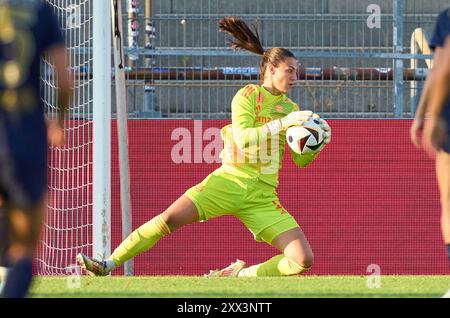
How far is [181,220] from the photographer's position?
9.32 meters

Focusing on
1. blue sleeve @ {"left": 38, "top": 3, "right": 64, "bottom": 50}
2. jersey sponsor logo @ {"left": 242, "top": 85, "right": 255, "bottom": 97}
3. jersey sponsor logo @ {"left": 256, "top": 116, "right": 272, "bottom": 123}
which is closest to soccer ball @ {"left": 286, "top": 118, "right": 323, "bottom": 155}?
jersey sponsor logo @ {"left": 256, "top": 116, "right": 272, "bottom": 123}

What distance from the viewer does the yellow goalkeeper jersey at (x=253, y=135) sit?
9430 mm

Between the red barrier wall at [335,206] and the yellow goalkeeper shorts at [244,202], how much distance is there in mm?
3260

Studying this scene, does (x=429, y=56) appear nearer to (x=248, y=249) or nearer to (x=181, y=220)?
(x=248, y=249)

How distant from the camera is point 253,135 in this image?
9.34m

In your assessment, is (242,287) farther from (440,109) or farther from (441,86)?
(441,86)

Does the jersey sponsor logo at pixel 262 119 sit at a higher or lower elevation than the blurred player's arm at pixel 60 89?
lower

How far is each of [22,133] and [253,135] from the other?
12.6 ft

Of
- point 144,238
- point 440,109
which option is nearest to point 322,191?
point 144,238

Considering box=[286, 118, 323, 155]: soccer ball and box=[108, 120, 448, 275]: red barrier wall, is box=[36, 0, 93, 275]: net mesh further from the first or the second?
box=[286, 118, 323, 155]: soccer ball

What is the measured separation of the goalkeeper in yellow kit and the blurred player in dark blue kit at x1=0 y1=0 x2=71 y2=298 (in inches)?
143

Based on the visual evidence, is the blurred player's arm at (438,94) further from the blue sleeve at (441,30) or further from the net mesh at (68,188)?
the net mesh at (68,188)

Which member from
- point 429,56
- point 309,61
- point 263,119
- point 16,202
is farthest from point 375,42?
point 16,202

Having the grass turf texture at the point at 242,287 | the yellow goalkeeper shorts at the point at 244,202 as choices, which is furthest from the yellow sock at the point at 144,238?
the yellow goalkeeper shorts at the point at 244,202
